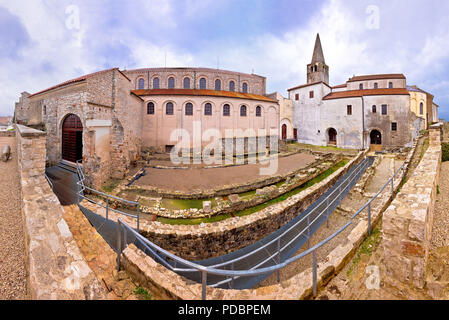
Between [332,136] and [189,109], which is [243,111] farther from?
[332,136]

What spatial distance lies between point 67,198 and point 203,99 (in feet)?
53.0

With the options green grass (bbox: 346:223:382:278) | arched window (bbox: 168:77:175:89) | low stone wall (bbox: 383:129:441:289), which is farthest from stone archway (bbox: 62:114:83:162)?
arched window (bbox: 168:77:175:89)

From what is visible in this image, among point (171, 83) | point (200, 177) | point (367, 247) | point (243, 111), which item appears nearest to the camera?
point (367, 247)

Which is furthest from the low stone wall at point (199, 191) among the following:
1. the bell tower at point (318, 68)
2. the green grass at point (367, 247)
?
the bell tower at point (318, 68)

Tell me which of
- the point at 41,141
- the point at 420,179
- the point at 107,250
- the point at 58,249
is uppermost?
the point at 41,141

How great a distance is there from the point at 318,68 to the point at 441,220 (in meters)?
32.0

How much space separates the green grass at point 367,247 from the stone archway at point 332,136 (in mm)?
27417

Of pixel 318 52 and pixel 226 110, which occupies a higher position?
pixel 318 52

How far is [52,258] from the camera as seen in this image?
2842 mm

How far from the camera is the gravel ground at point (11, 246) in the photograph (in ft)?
8.71

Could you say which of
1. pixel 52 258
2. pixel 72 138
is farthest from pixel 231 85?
pixel 52 258
